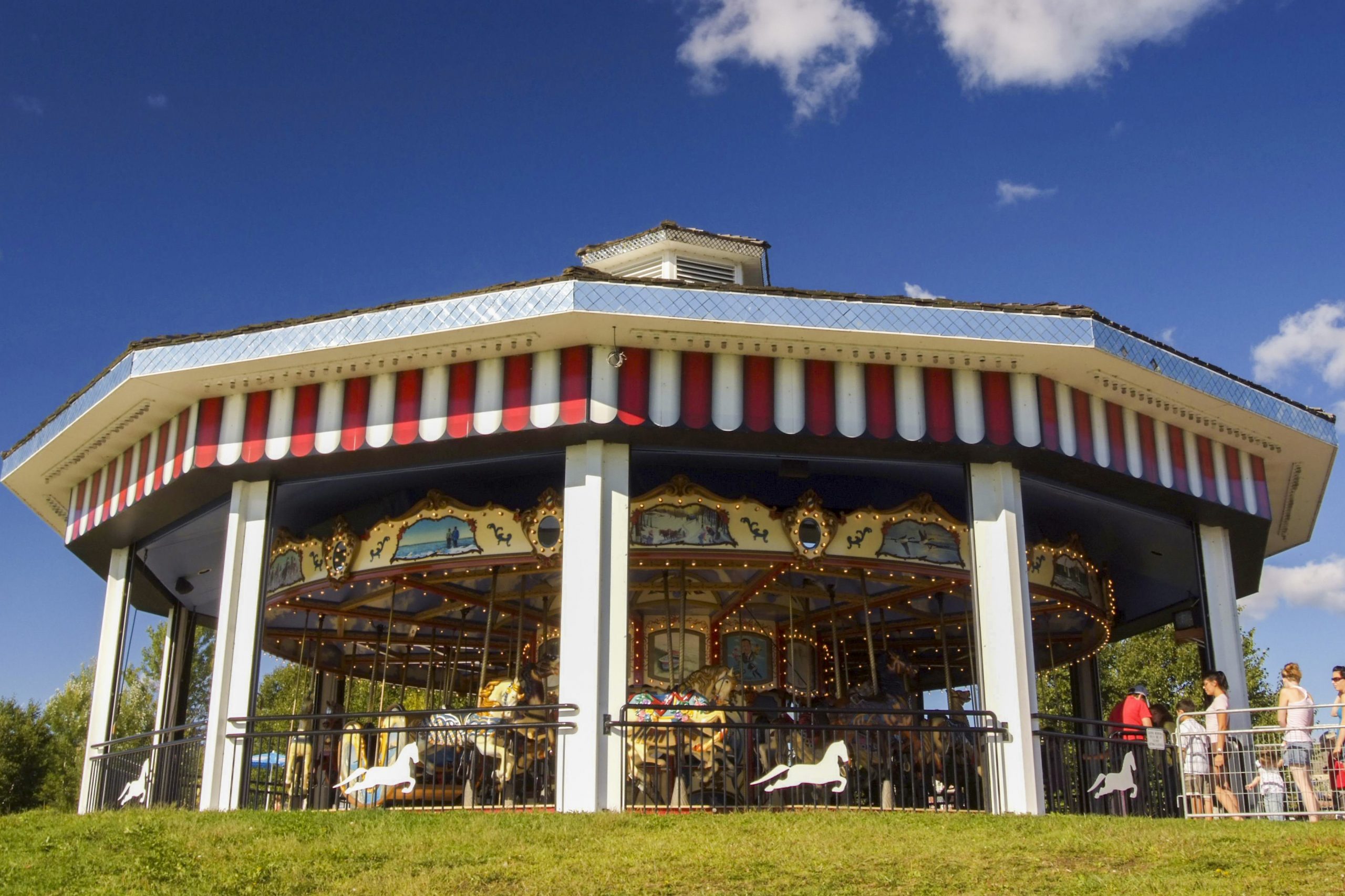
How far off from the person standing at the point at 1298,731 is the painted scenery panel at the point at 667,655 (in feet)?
27.8

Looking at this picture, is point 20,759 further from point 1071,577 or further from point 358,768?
point 1071,577

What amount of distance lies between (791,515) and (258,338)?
675cm

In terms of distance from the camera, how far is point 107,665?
753 inches

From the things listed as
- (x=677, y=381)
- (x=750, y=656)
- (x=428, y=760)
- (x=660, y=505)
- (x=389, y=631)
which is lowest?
(x=428, y=760)

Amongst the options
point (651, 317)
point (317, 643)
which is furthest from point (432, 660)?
point (651, 317)

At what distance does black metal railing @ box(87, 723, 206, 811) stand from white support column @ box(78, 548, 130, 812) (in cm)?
12

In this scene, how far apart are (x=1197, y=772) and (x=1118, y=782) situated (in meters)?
0.86

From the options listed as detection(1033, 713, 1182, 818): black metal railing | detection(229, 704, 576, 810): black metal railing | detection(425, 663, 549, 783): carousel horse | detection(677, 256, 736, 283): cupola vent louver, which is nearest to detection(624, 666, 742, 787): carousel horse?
detection(229, 704, 576, 810): black metal railing

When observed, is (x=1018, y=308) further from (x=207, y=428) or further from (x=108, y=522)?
(x=108, y=522)

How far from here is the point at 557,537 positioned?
16.9 meters

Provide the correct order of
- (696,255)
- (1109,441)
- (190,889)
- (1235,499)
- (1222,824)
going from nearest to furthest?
(190,889)
(1222,824)
(1109,441)
(1235,499)
(696,255)

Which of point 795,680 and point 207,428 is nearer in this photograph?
point 207,428

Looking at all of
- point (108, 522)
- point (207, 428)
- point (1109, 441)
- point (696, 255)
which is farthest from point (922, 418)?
point (108, 522)

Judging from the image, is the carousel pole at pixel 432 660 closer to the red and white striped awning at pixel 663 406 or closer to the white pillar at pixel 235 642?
the white pillar at pixel 235 642
